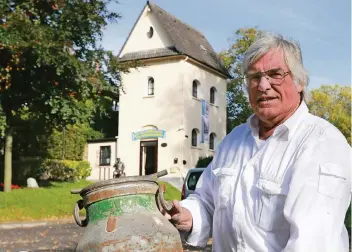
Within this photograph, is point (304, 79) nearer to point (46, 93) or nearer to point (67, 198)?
point (67, 198)

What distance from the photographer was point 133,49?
1407 inches

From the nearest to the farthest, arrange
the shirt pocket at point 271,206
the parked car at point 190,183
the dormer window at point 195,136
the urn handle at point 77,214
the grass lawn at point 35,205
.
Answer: the shirt pocket at point 271,206, the urn handle at point 77,214, the parked car at point 190,183, the grass lawn at point 35,205, the dormer window at point 195,136

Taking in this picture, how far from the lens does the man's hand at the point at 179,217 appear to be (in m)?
3.20

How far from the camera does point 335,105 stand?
62.7 metres

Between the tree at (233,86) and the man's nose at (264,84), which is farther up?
the tree at (233,86)

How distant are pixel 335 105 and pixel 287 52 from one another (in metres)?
62.6

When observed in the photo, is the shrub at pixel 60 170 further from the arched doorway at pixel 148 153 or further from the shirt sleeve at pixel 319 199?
the shirt sleeve at pixel 319 199

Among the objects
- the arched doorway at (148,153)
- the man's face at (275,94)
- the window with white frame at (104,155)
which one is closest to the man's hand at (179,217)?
the man's face at (275,94)

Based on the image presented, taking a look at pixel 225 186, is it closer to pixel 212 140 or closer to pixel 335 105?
pixel 212 140

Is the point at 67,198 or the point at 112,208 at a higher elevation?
the point at 112,208

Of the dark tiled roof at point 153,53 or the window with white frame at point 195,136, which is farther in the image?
the window with white frame at point 195,136

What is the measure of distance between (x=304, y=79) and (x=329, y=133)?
394 millimetres

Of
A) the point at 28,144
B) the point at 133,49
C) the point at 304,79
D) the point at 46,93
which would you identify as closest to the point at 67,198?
the point at 46,93

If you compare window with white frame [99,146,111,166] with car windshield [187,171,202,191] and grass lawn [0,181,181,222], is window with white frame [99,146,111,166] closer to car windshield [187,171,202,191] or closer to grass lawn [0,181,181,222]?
grass lawn [0,181,181,222]
